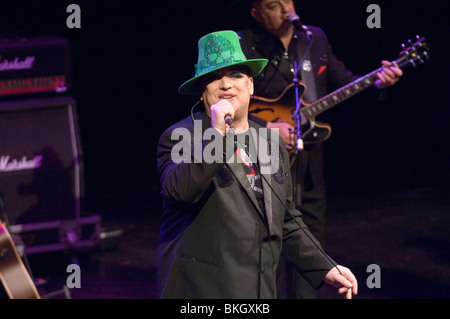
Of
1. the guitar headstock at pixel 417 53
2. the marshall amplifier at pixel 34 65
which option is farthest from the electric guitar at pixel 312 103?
the marshall amplifier at pixel 34 65

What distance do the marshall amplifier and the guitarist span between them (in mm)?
1578

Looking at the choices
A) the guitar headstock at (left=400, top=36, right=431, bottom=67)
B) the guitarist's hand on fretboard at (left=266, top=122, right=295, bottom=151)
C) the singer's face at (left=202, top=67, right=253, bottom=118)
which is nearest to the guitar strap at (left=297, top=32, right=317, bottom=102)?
the guitarist's hand on fretboard at (left=266, top=122, right=295, bottom=151)

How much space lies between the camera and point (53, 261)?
5.48m

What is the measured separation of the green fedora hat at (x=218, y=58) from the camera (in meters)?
2.45

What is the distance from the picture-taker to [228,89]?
96.0 inches

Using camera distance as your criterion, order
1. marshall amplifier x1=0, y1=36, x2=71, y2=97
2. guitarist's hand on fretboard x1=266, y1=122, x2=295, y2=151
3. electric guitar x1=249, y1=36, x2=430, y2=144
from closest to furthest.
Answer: guitarist's hand on fretboard x1=266, y1=122, x2=295, y2=151 < electric guitar x1=249, y1=36, x2=430, y2=144 < marshall amplifier x1=0, y1=36, x2=71, y2=97

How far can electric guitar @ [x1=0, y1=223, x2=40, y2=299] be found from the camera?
342 cm

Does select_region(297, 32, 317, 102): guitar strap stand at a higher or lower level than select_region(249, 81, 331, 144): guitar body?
higher

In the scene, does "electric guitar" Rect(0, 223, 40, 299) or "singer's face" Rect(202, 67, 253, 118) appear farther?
"electric guitar" Rect(0, 223, 40, 299)

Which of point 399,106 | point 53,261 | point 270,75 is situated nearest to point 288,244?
point 270,75
